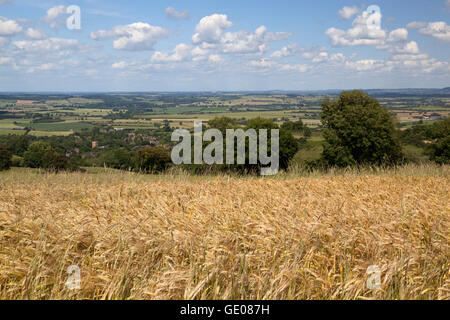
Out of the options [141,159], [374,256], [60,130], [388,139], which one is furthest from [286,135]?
[60,130]

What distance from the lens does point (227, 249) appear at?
477cm

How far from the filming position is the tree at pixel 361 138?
34.2 m

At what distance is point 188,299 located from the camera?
11.5 ft

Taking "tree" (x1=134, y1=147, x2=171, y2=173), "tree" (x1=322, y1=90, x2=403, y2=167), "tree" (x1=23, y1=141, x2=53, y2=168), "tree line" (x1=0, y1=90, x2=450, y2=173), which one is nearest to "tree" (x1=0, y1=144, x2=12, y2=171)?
"tree line" (x1=0, y1=90, x2=450, y2=173)

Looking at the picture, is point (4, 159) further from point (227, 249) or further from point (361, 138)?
point (361, 138)

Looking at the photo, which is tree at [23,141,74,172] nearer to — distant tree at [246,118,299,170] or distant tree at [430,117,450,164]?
distant tree at [246,118,299,170]

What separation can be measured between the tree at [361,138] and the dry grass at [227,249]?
90.6ft

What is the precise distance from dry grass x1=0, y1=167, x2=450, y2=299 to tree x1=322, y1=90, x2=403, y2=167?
2763 cm

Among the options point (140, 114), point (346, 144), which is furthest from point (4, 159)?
point (140, 114)

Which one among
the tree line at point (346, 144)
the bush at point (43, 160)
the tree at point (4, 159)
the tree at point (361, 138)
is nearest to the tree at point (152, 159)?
the tree line at point (346, 144)

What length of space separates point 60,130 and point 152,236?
81.0 meters

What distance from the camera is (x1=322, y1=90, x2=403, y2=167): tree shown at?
34188 millimetres

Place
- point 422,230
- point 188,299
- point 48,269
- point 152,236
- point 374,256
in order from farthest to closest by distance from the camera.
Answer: point 422,230 → point 152,236 → point 374,256 → point 48,269 → point 188,299
